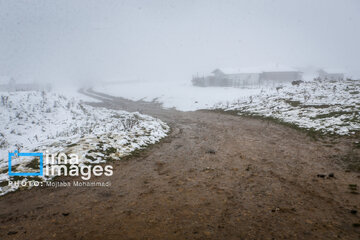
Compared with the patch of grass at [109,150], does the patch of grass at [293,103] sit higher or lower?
higher

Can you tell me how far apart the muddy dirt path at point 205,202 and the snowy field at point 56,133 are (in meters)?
1.42

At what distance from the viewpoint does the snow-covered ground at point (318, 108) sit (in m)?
11.3

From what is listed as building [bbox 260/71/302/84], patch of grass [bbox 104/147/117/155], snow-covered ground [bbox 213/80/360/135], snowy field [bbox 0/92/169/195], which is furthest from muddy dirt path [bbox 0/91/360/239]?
building [bbox 260/71/302/84]

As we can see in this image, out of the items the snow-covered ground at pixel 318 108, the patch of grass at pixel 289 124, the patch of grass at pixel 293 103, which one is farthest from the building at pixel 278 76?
the patch of grass at pixel 289 124

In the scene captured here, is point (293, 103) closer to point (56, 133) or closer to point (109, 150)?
point (109, 150)

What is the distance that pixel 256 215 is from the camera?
4.31 meters

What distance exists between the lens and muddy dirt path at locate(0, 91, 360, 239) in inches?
154

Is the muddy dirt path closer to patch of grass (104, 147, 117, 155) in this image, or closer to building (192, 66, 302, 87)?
patch of grass (104, 147, 117, 155)

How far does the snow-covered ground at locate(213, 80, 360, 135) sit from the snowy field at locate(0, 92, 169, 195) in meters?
9.92

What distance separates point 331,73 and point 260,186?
89888 mm

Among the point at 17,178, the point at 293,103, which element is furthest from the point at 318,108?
the point at 17,178

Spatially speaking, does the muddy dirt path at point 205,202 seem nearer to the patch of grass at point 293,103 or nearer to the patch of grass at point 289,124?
the patch of grass at point 289,124

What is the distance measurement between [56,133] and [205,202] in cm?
1195
